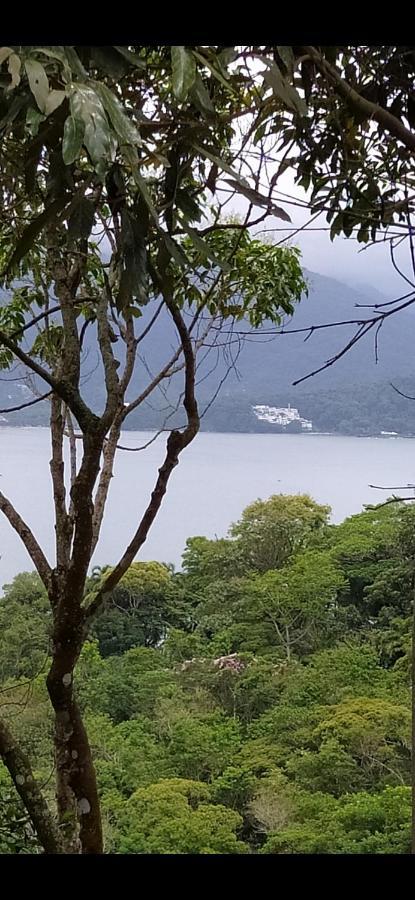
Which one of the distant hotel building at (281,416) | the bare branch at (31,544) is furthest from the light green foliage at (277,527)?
the bare branch at (31,544)

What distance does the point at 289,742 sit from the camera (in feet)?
8.59

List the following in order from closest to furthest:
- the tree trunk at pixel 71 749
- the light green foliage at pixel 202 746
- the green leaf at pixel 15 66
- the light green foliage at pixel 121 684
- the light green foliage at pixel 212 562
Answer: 1. the green leaf at pixel 15 66
2. the tree trunk at pixel 71 749
3. the light green foliage at pixel 202 746
4. the light green foliage at pixel 121 684
5. the light green foliage at pixel 212 562

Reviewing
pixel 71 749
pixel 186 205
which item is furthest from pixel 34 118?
pixel 71 749

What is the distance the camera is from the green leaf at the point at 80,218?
618mm

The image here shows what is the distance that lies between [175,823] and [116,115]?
7.86 ft

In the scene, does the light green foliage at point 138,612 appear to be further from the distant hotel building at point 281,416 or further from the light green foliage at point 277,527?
the distant hotel building at point 281,416

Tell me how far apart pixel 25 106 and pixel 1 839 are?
110 cm

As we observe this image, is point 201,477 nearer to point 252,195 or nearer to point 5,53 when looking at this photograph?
point 252,195

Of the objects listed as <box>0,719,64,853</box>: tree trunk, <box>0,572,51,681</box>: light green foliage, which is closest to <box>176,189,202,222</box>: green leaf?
<box>0,719,64,853</box>: tree trunk

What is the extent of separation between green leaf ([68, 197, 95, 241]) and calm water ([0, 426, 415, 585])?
1.39 meters

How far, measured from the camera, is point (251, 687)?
274cm

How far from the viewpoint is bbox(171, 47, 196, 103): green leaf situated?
41cm
